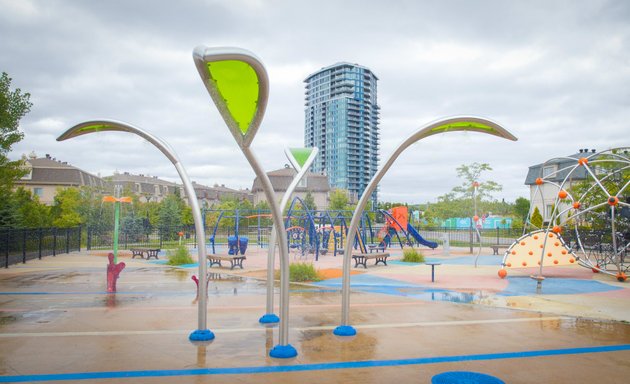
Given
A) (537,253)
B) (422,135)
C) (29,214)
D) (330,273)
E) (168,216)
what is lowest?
(330,273)

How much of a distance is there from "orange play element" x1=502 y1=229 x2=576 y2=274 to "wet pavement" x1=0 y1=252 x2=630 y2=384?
5.23ft

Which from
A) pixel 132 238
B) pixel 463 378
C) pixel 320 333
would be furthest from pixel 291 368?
pixel 132 238

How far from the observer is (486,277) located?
14.3 meters

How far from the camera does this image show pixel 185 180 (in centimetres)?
686

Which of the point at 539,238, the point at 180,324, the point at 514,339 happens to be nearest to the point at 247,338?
the point at 180,324

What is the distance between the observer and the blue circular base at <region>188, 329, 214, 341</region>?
652 cm

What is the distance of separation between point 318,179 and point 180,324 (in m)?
63.3

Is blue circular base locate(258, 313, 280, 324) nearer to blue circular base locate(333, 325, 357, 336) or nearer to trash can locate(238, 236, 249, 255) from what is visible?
blue circular base locate(333, 325, 357, 336)

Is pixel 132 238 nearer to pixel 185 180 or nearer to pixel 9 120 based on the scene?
pixel 9 120

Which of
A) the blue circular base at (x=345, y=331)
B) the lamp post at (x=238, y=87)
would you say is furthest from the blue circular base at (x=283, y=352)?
the lamp post at (x=238, y=87)

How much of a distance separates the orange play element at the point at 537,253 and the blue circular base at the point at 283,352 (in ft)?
35.3

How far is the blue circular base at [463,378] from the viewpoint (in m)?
4.90

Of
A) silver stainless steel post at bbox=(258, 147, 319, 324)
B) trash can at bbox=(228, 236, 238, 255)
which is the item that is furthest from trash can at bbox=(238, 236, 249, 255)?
silver stainless steel post at bbox=(258, 147, 319, 324)

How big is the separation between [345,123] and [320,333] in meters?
125
